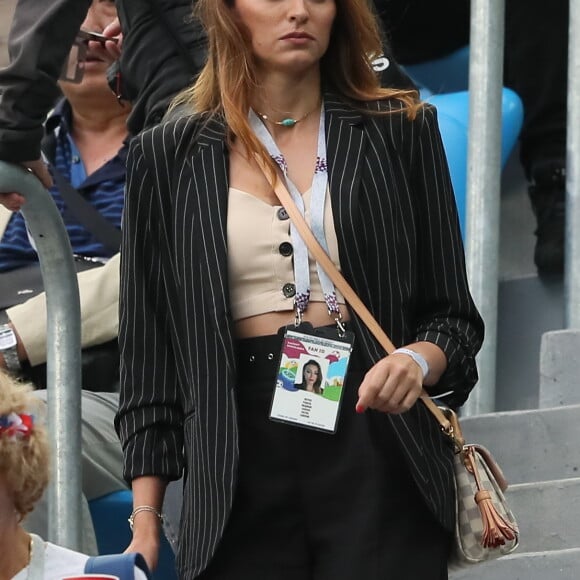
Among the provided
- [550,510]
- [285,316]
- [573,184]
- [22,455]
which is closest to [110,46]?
[573,184]

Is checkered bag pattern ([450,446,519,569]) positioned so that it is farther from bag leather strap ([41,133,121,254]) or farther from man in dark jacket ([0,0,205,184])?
bag leather strap ([41,133,121,254])

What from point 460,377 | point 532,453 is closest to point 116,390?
point 532,453

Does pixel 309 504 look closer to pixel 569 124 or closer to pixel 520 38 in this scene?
pixel 569 124

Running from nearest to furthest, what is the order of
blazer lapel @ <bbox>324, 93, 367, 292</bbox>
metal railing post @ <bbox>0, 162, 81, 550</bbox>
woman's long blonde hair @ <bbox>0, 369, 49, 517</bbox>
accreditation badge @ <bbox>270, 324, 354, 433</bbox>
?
woman's long blonde hair @ <bbox>0, 369, 49, 517</bbox> → accreditation badge @ <bbox>270, 324, 354, 433</bbox> → blazer lapel @ <bbox>324, 93, 367, 292</bbox> → metal railing post @ <bbox>0, 162, 81, 550</bbox>

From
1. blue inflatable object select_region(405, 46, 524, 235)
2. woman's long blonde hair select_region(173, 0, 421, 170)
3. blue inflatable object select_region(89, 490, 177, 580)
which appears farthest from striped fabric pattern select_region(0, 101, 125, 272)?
woman's long blonde hair select_region(173, 0, 421, 170)

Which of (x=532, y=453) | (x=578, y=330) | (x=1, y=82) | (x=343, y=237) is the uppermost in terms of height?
(x=1, y=82)

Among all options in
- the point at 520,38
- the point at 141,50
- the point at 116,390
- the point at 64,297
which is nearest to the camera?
the point at 64,297

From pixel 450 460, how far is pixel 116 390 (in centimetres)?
166

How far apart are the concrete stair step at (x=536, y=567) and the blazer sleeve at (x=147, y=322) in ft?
3.80

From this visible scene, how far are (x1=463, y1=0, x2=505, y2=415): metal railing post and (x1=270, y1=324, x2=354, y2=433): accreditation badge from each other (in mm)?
2322

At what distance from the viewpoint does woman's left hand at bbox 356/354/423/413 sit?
2641 millimetres

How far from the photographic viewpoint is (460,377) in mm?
2898

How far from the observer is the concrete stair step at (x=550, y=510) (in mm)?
4172

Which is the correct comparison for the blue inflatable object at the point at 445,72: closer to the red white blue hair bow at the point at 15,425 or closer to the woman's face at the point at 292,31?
the woman's face at the point at 292,31
